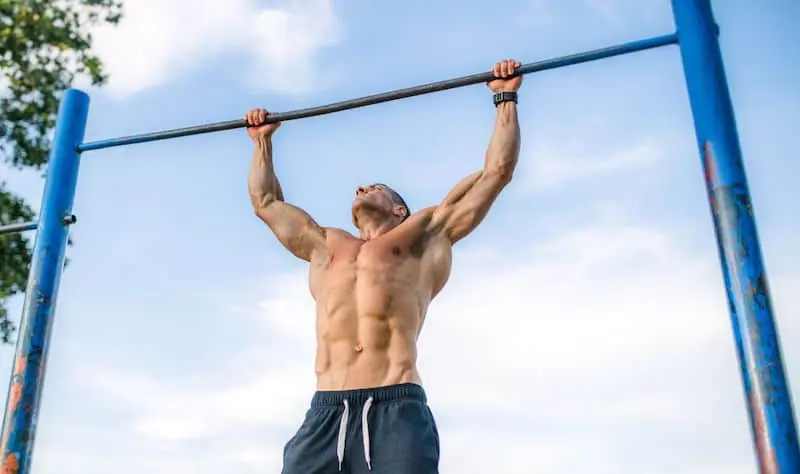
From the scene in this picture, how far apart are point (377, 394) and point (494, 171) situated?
1.08 meters

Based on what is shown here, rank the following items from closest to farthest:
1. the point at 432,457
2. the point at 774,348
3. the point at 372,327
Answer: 1. the point at 774,348
2. the point at 432,457
3. the point at 372,327

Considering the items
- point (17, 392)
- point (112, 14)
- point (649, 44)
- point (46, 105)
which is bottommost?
point (17, 392)

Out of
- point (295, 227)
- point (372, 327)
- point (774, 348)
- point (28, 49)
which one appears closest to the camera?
point (774, 348)

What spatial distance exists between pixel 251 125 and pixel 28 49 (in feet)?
20.0

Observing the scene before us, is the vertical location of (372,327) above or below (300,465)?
above

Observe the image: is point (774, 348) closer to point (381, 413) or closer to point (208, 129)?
point (381, 413)

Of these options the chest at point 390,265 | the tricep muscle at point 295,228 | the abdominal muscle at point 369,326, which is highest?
the tricep muscle at point 295,228

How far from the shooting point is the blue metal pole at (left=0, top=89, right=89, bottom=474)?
3623mm

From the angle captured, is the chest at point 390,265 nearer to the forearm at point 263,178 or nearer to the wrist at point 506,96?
the forearm at point 263,178

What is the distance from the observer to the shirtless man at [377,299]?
10.6ft

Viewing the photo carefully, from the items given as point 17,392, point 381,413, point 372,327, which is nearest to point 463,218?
point 372,327

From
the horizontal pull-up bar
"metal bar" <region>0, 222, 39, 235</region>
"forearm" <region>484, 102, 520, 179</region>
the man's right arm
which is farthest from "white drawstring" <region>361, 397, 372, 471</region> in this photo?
"metal bar" <region>0, 222, 39, 235</region>

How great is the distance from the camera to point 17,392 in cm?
368

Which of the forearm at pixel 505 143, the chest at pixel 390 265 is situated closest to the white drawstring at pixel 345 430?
the chest at pixel 390 265
